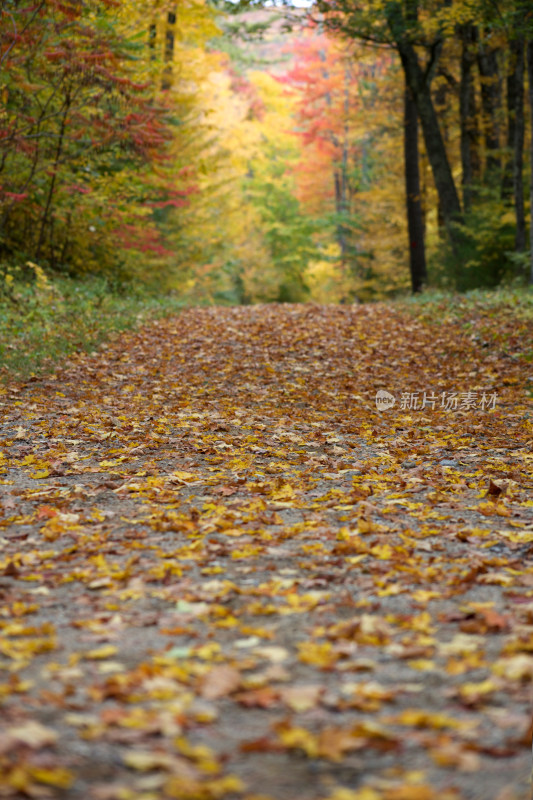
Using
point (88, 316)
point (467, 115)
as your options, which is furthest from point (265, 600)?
point (467, 115)

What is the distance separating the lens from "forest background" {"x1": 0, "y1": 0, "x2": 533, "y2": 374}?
40.7ft

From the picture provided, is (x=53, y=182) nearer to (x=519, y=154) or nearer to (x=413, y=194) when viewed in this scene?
(x=519, y=154)

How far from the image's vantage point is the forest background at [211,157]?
1241 centimetres

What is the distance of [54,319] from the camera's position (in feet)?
39.8

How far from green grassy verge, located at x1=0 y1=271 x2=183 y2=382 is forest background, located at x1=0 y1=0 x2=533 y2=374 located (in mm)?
61

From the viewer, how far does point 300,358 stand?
10.8 meters

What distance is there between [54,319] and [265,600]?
377 inches

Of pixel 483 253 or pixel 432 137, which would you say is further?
pixel 432 137

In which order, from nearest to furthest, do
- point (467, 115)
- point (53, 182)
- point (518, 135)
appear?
point (53, 182), point (518, 135), point (467, 115)

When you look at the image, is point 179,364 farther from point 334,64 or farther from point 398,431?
point 334,64

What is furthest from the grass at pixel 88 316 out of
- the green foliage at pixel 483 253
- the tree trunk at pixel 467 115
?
the tree trunk at pixel 467 115

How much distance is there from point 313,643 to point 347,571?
85cm

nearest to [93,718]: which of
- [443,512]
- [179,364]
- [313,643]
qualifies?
[313,643]

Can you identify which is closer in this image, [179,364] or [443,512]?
[443,512]
